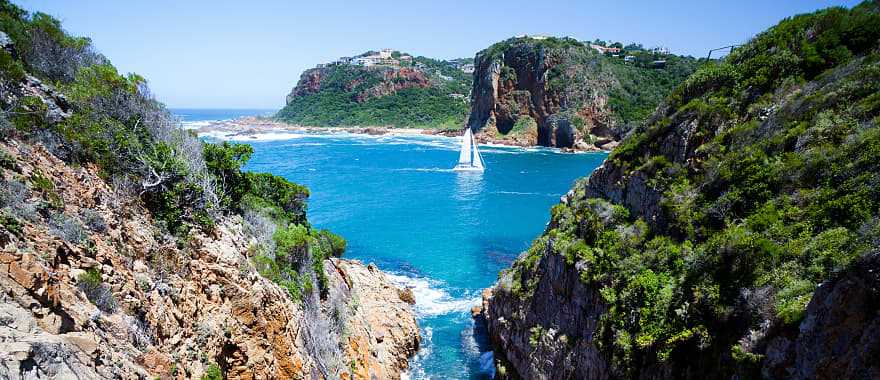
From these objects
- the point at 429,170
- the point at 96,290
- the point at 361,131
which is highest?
the point at 361,131

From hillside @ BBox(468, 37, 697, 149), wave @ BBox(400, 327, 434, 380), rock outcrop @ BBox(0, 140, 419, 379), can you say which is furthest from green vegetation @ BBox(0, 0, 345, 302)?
hillside @ BBox(468, 37, 697, 149)

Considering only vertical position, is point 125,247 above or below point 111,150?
below

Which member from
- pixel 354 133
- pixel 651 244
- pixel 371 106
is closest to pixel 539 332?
pixel 651 244

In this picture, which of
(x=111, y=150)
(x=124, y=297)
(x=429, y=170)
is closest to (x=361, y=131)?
(x=429, y=170)

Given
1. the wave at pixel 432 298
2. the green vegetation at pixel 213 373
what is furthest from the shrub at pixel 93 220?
the wave at pixel 432 298

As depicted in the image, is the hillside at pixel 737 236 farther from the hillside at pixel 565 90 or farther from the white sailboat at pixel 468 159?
the hillside at pixel 565 90

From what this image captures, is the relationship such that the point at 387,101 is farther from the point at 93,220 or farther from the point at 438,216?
the point at 93,220
